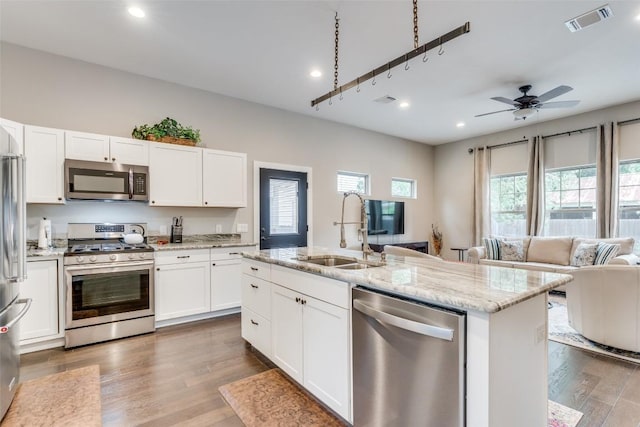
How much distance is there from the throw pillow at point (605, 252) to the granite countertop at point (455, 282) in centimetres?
379

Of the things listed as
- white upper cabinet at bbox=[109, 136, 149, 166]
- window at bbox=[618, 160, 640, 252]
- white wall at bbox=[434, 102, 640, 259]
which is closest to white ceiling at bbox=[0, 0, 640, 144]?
white upper cabinet at bbox=[109, 136, 149, 166]

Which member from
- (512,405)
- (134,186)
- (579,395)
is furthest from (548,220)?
(134,186)

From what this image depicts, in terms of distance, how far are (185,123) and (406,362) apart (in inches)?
161

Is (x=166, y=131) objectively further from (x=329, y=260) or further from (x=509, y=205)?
(x=509, y=205)

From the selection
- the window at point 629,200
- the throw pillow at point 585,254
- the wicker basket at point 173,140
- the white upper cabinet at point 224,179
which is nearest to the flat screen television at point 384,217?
the white upper cabinet at point 224,179

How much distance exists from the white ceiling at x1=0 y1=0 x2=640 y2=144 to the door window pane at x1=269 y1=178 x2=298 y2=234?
134 cm

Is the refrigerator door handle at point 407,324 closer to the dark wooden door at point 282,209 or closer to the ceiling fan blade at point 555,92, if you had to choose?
the dark wooden door at point 282,209

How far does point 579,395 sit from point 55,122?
5.42 metres

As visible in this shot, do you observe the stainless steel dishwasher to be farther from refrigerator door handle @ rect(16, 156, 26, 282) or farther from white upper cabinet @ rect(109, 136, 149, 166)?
white upper cabinet @ rect(109, 136, 149, 166)

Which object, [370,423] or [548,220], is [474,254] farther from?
[370,423]

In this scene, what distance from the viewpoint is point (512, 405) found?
4.45 feet

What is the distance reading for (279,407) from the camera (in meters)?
2.08

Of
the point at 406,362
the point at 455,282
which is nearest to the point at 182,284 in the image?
the point at 406,362

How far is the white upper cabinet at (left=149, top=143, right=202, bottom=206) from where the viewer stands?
3.73 m
